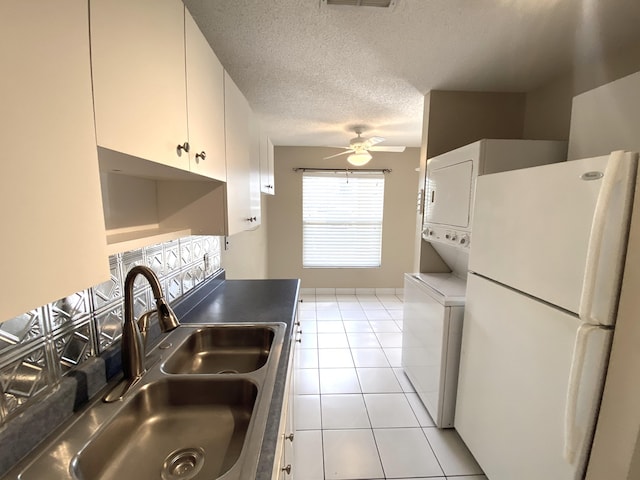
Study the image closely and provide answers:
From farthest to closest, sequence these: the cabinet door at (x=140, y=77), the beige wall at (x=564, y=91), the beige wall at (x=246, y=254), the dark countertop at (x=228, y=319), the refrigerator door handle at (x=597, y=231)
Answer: the beige wall at (x=246, y=254) < the beige wall at (x=564, y=91) < the refrigerator door handle at (x=597, y=231) < the dark countertop at (x=228, y=319) < the cabinet door at (x=140, y=77)

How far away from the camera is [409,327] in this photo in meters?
2.42

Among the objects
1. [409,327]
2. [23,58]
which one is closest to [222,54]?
[23,58]

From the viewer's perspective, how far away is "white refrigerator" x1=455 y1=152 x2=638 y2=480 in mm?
898

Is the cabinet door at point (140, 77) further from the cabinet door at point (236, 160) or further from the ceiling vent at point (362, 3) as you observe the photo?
the ceiling vent at point (362, 3)

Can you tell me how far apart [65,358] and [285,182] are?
3.82 m

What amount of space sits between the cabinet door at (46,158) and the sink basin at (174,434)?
550mm

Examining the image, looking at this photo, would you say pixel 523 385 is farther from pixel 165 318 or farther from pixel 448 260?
pixel 165 318

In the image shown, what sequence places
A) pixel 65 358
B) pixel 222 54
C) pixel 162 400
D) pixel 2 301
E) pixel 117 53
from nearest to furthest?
pixel 2 301 < pixel 117 53 < pixel 65 358 < pixel 162 400 < pixel 222 54

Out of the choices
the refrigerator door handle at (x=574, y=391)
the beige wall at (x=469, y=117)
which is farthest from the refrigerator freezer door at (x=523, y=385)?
the beige wall at (x=469, y=117)

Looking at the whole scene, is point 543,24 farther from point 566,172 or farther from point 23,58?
point 23,58

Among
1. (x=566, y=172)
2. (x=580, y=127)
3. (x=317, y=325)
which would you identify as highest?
(x=580, y=127)

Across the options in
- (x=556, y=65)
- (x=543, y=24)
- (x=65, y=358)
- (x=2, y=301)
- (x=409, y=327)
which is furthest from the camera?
(x=409, y=327)

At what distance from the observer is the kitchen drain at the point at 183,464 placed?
791 mm

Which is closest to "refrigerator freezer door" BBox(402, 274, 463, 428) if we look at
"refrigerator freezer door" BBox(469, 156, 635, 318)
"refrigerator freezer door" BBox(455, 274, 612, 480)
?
"refrigerator freezer door" BBox(455, 274, 612, 480)
